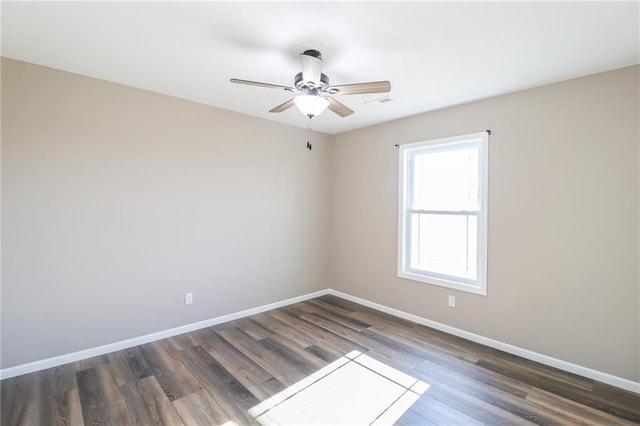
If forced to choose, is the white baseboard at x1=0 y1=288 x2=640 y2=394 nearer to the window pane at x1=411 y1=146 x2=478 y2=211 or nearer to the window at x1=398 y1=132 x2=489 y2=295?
the window at x1=398 y1=132 x2=489 y2=295

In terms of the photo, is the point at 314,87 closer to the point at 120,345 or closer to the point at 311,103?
the point at 311,103

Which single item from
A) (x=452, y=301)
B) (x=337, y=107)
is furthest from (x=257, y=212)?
(x=452, y=301)

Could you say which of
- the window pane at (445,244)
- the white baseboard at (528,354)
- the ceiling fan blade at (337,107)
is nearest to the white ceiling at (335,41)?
the ceiling fan blade at (337,107)

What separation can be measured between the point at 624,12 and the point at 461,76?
1.02 meters

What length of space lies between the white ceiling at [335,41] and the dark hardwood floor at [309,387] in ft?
8.44

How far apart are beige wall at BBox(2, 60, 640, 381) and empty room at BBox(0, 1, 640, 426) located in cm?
2

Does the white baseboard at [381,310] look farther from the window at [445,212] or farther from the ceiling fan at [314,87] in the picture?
the ceiling fan at [314,87]

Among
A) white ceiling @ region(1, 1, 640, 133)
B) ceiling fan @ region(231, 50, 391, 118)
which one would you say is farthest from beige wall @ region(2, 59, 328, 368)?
ceiling fan @ region(231, 50, 391, 118)

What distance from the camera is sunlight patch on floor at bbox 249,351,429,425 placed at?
2.02 metres

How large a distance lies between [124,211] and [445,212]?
3451 millimetres

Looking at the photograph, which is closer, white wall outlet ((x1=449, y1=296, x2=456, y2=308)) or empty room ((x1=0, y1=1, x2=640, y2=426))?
empty room ((x1=0, y1=1, x2=640, y2=426))

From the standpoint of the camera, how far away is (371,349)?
2.98 meters

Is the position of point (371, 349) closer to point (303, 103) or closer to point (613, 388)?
point (613, 388)

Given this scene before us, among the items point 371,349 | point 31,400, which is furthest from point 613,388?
point 31,400
